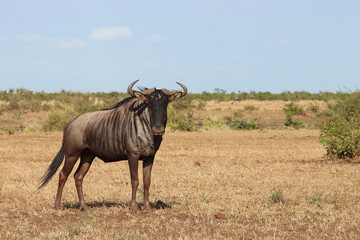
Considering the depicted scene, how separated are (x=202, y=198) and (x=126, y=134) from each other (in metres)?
2.22

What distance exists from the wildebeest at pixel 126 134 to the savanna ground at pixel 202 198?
2.28ft

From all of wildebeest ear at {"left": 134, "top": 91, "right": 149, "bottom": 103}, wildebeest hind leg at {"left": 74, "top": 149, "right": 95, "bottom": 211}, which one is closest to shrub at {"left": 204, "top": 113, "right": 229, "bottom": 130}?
wildebeest hind leg at {"left": 74, "top": 149, "right": 95, "bottom": 211}

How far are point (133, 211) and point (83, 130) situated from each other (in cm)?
161

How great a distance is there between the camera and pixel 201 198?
9016 millimetres

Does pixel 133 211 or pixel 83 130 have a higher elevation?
pixel 83 130

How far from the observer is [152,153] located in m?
7.65

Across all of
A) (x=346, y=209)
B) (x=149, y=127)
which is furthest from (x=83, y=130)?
(x=346, y=209)

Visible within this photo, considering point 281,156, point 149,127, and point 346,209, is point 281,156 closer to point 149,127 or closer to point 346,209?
point 346,209

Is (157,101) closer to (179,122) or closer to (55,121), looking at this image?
(179,122)

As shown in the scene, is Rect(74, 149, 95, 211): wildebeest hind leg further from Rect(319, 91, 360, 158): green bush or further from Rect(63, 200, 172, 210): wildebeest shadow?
Rect(319, 91, 360, 158): green bush

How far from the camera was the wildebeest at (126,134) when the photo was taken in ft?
24.2

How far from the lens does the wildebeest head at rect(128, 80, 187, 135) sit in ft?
23.7

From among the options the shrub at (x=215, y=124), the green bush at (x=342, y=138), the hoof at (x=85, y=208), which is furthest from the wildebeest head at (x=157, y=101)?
the shrub at (x=215, y=124)

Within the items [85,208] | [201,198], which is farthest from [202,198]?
[85,208]
